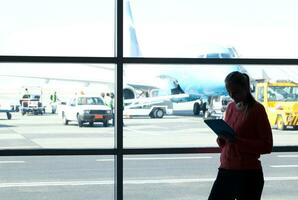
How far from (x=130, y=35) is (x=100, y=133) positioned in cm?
85

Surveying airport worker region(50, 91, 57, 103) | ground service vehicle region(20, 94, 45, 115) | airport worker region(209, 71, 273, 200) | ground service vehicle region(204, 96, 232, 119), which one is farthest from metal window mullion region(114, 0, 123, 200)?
airport worker region(209, 71, 273, 200)

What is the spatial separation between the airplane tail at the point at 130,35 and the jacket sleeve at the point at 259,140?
1.48 m

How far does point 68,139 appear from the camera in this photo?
4.31 m

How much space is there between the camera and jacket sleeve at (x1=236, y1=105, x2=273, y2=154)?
313cm

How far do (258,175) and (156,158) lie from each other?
1345mm

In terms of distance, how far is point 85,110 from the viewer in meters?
4.37

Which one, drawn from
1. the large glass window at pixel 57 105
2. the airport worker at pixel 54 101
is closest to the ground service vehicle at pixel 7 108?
the large glass window at pixel 57 105

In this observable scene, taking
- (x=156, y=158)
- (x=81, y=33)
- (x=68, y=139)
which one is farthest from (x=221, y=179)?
(x=81, y=33)

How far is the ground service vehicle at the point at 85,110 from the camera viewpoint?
14.3ft

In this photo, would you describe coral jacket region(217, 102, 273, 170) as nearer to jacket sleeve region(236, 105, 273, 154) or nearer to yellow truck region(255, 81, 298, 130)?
jacket sleeve region(236, 105, 273, 154)

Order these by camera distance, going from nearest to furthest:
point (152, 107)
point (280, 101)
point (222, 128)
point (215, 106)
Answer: point (222, 128), point (152, 107), point (215, 106), point (280, 101)

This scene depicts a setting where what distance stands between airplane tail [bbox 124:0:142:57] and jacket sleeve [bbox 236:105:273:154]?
148 cm

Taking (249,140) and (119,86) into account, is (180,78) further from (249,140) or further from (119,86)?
(249,140)

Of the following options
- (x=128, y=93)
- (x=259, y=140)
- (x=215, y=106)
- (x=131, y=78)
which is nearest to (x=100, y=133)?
(x=128, y=93)
